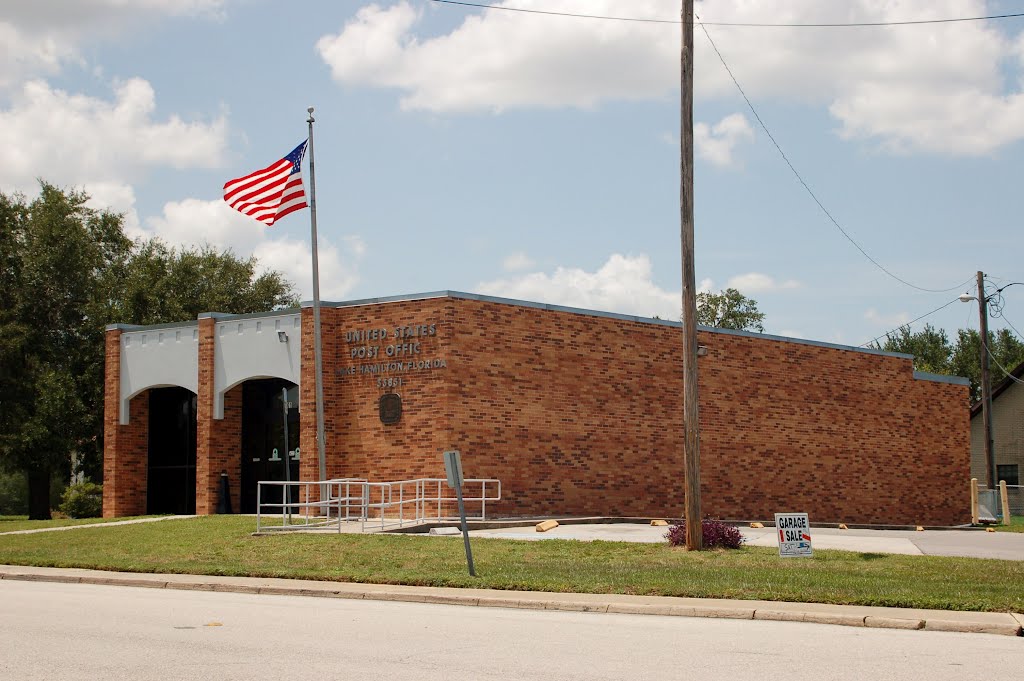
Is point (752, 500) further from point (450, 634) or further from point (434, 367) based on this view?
point (450, 634)

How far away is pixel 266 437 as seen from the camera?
1219 inches

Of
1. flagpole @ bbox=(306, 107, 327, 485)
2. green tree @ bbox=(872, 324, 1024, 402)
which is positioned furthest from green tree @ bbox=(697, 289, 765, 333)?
flagpole @ bbox=(306, 107, 327, 485)

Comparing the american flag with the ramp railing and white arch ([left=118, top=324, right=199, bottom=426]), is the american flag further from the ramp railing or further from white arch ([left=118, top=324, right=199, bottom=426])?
the ramp railing

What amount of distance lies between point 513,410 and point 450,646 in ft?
58.2

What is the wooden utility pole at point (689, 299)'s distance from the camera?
19281 millimetres

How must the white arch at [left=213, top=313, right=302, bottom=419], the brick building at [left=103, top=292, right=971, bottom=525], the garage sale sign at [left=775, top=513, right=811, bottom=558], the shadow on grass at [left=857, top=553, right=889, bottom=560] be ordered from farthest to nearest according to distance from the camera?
1. the white arch at [left=213, top=313, right=302, bottom=419]
2. the brick building at [left=103, top=292, right=971, bottom=525]
3. the shadow on grass at [left=857, top=553, right=889, bottom=560]
4. the garage sale sign at [left=775, top=513, right=811, bottom=558]

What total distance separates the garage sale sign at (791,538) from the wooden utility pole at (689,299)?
5.37 ft

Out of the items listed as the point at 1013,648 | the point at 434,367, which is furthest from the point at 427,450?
the point at 1013,648

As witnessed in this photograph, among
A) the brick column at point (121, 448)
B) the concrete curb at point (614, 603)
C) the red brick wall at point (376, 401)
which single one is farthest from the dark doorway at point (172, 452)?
the concrete curb at point (614, 603)

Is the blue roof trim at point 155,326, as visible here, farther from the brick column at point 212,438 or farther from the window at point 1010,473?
the window at point 1010,473

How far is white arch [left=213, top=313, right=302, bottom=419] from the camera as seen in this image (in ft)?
96.2

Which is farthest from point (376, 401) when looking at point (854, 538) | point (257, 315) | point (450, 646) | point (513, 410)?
point (450, 646)

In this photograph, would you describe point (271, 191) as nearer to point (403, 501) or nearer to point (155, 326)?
point (155, 326)

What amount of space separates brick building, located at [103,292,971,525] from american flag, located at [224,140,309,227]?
276 cm
